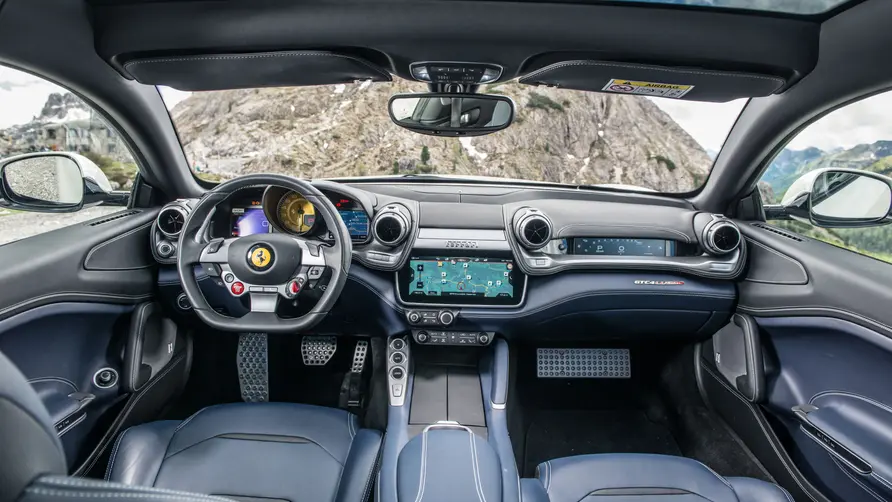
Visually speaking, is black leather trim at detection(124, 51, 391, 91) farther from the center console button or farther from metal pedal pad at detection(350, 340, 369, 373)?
metal pedal pad at detection(350, 340, 369, 373)

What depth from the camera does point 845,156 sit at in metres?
2.62

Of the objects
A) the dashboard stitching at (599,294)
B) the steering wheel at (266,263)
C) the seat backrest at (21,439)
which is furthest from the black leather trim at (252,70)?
the seat backrest at (21,439)

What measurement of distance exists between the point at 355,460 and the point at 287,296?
0.78 m

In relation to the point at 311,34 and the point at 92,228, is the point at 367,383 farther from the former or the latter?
the point at 311,34

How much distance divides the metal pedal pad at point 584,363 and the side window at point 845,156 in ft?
4.30

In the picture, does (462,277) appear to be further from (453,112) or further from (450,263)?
(453,112)

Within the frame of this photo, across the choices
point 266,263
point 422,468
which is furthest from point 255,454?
point 266,263

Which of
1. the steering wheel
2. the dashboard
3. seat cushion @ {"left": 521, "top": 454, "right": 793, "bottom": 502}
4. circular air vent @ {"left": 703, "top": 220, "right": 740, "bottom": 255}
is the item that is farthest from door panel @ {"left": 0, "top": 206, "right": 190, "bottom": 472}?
circular air vent @ {"left": 703, "top": 220, "right": 740, "bottom": 255}

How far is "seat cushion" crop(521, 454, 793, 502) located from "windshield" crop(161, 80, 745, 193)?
177 centimetres

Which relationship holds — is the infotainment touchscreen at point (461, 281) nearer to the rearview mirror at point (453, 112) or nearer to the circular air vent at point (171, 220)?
the rearview mirror at point (453, 112)

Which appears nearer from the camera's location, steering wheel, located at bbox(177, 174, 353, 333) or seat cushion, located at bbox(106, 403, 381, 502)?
seat cushion, located at bbox(106, 403, 381, 502)

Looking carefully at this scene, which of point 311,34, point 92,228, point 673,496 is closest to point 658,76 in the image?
point 311,34

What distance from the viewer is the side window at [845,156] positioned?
Result: 2.37m

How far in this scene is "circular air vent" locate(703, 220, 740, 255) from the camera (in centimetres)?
291
